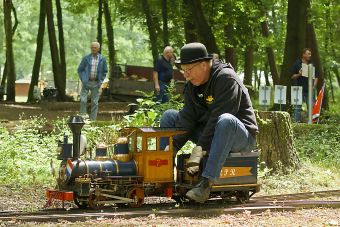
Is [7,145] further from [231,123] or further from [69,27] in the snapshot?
[69,27]

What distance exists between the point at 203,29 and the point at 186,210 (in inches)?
706

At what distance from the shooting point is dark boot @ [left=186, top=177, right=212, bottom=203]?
7004 millimetres

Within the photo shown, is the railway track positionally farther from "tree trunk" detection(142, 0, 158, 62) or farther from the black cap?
"tree trunk" detection(142, 0, 158, 62)

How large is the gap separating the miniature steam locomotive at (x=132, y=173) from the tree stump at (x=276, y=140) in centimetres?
259

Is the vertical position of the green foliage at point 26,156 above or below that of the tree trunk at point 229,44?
below

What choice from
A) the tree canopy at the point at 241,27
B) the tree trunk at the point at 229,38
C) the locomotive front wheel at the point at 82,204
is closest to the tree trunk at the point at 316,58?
the tree canopy at the point at 241,27

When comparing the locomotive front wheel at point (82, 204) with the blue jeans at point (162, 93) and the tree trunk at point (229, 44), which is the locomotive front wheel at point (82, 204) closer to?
the blue jeans at point (162, 93)

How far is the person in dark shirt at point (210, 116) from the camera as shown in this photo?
6.96m

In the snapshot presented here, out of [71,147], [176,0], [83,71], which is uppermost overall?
→ [176,0]

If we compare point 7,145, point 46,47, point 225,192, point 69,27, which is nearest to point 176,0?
point 7,145

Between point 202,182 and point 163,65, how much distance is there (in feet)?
32.0

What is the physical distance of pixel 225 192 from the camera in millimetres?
7535

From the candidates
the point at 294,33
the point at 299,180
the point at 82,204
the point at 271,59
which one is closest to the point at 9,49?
the point at 271,59

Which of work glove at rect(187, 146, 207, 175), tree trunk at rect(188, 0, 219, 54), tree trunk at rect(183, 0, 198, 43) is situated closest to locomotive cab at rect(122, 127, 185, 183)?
work glove at rect(187, 146, 207, 175)
